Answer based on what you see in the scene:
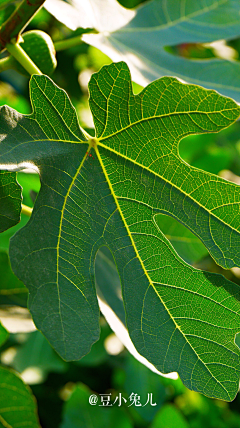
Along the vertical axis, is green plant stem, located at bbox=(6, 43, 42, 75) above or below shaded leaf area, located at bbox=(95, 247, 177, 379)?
above

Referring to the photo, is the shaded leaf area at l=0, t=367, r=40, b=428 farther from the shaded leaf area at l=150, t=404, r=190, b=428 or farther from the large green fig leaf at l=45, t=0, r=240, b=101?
the large green fig leaf at l=45, t=0, r=240, b=101

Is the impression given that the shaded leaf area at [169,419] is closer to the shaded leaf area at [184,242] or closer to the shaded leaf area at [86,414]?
the shaded leaf area at [86,414]

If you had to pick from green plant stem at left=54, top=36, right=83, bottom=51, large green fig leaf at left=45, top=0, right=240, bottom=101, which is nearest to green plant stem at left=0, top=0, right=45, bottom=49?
large green fig leaf at left=45, top=0, right=240, bottom=101

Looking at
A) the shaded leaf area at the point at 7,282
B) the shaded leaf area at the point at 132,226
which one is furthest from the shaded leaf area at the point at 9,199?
the shaded leaf area at the point at 7,282

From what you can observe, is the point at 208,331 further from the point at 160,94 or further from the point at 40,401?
the point at 40,401

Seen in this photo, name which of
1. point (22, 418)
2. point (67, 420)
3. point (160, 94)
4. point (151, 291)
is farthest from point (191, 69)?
point (67, 420)

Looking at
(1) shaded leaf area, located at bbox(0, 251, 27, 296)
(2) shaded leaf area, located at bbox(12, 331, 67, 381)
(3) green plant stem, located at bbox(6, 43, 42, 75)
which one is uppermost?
(3) green plant stem, located at bbox(6, 43, 42, 75)
